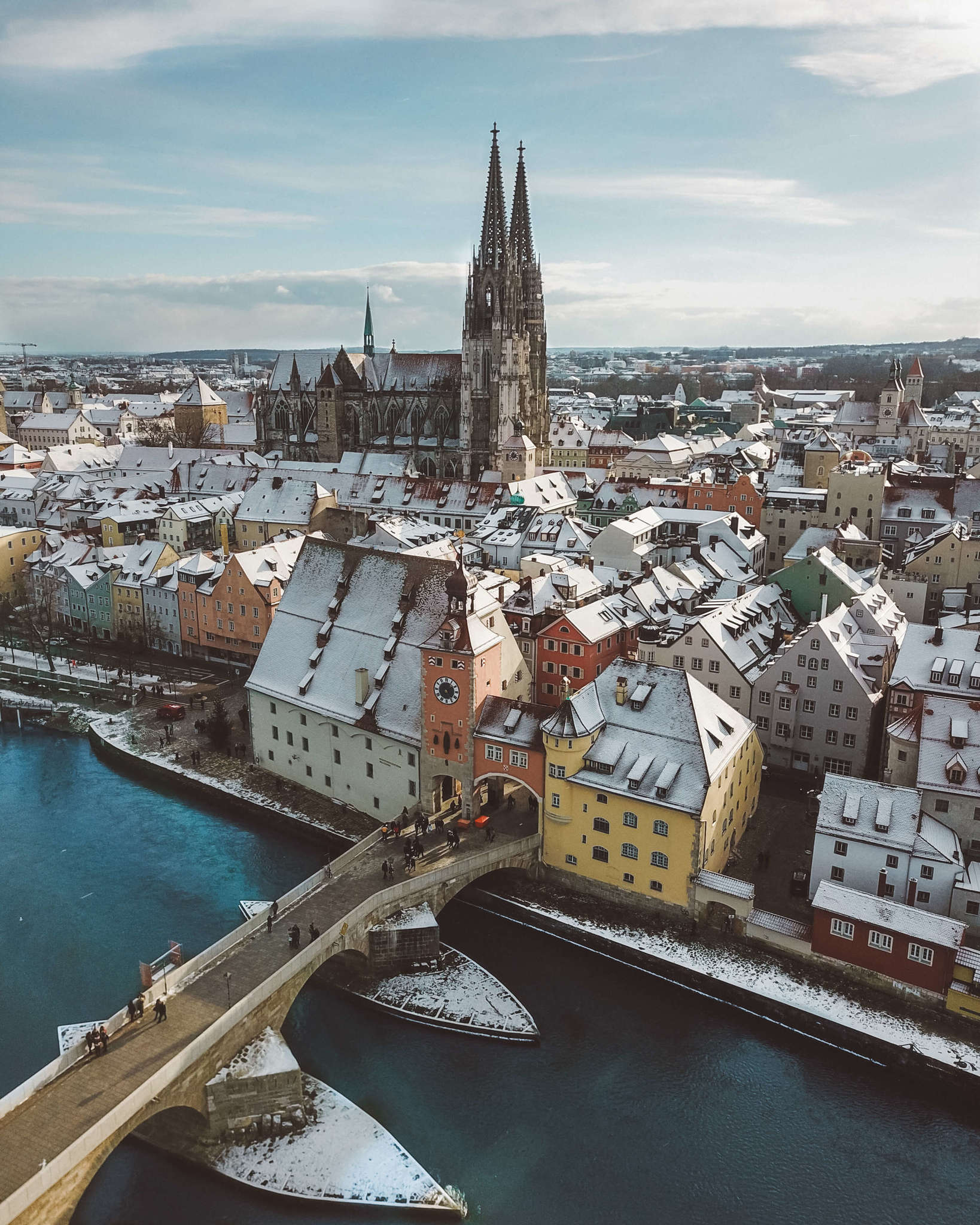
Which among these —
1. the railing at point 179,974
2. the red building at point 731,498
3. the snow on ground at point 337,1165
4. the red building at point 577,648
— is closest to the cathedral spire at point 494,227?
the red building at point 731,498

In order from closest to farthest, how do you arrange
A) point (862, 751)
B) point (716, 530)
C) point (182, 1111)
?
point (182, 1111) < point (862, 751) < point (716, 530)

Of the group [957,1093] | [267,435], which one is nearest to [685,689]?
[957,1093]

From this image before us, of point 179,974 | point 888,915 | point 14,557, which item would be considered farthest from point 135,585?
point 888,915

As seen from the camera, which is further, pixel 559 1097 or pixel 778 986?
pixel 778 986

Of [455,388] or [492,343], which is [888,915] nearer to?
[492,343]

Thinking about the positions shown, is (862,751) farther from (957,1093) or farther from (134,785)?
(134,785)

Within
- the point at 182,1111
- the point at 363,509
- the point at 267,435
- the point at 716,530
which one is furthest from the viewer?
the point at 267,435

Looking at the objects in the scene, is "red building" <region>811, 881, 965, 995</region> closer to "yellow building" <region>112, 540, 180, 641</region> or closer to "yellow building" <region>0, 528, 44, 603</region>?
"yellow building" <region>112, 540, 180, 641</region>
